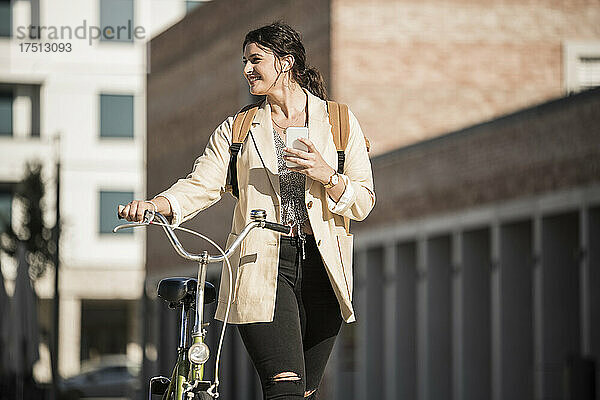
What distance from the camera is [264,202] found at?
19.4 ft

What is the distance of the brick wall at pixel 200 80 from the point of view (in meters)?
32.2

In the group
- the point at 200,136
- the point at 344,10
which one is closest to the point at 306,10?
the point at 344,10

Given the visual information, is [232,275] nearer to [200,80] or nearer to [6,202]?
[200,80]

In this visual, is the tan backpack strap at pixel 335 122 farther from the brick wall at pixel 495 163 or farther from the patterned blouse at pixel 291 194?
the brick wall at pixel 495 163

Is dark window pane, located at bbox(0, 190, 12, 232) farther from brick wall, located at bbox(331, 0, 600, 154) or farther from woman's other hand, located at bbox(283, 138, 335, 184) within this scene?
woman's other hand, located at bbox(283, 138, 335, 184)

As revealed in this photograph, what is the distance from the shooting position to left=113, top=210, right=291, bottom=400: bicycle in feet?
17.8

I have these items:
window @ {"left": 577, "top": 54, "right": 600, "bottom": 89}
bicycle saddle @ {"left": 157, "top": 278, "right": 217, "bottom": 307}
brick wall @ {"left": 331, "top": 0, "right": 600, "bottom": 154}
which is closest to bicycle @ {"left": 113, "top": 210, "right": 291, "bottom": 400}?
bicycle saddle @ {"left": 157, "top": 278, "right": 217, "bottom": 307}

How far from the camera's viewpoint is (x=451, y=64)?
3025 cm

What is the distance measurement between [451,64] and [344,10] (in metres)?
2.53

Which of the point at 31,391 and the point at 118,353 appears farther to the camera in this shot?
the point at 118,353

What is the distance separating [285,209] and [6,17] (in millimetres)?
54661

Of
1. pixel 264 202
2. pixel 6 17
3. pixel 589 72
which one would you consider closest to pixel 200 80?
pixel 589 72

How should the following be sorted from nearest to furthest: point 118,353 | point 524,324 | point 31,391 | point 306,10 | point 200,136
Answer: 1. point 524,324
2. point 31,391
3. point 306,10
4. point 200,136
5. point 118,353

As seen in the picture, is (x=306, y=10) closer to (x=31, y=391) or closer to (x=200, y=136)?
(x=200, y=136)
